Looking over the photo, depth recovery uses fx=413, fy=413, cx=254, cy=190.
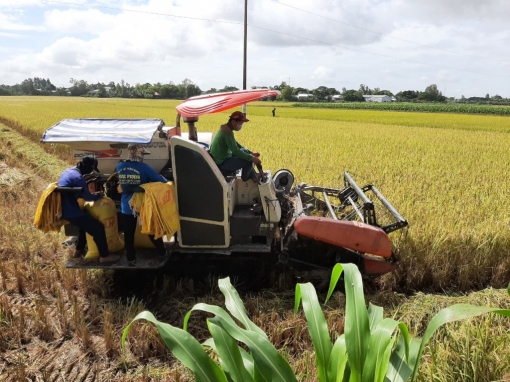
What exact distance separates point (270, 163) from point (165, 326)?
8209 millimetres

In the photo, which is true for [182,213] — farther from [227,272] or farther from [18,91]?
[18,91]

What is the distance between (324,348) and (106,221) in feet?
9.94

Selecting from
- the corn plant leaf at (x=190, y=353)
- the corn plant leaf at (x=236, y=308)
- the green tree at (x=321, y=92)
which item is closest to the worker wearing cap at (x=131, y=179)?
the corn plant leaf at (x=236, y=308)

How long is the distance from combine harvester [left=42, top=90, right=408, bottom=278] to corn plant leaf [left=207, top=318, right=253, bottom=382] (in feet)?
7.55

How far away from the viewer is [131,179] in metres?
4.05

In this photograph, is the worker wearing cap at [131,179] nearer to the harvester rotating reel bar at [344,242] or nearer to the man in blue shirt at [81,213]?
the man in blue shirt at [81,213]

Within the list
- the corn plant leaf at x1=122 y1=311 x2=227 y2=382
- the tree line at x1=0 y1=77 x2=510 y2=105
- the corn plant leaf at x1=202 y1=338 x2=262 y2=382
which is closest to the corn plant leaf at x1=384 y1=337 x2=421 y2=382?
the corn plant leaf at x1=202 y1=338 x2=262 y2=382

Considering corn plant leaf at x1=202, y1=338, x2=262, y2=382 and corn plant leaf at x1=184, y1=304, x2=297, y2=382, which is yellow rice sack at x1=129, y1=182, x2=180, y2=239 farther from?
corn plant leaf at x1=184, y1=304, x2=297, y2=382

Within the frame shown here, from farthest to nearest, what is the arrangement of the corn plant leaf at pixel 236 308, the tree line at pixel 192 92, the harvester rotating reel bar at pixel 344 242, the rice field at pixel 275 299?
1. the tree line at pixel 192 92
2. the harvester rotating reel bar at pixel 344 242
3. the rice field at pixel 275 299
4. the corn plant leaf at pixel 236 308

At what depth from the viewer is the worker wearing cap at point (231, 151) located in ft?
15.1

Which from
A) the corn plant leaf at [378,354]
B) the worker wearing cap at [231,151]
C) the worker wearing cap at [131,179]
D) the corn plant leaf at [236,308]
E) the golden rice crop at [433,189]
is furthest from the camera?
the golden rice crop at [433,189]

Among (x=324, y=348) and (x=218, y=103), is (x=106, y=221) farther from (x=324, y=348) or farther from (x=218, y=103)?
(x=324, y=348)

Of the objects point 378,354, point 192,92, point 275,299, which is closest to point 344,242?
point 275,299

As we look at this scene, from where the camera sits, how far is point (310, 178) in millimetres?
8508
